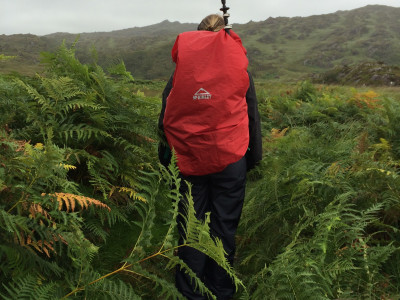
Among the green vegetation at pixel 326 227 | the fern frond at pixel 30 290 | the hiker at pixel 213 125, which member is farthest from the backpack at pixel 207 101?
the fern frond at pixel 30 290

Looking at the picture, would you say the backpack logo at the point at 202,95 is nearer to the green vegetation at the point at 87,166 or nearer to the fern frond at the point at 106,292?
the green vegetation at the point at 87,166

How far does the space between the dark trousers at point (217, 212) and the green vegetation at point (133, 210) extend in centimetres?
20

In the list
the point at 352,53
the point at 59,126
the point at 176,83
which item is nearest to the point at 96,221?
the point at 59,126

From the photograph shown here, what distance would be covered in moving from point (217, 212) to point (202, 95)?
1.11 m

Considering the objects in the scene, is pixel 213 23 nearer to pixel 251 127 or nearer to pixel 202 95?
pixel 202 95

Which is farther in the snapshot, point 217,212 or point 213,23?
point 217,212

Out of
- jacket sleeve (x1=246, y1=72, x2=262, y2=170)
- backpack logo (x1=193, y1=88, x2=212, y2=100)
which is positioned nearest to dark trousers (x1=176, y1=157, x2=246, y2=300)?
jacket sleeve (x1=246, y1=72, x2=262, y2=170)

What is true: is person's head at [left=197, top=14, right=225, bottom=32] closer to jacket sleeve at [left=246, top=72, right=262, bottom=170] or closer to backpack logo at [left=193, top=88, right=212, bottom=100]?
jacket sleeve at [left=246, top=72, right=262, bottom=170]

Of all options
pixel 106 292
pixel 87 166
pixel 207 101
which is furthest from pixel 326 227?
pixel 87 166

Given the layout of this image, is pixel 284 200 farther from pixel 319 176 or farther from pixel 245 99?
pixel 245 99

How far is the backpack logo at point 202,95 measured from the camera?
2.29 meters

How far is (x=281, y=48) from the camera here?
137 m

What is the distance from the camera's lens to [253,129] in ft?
9.14

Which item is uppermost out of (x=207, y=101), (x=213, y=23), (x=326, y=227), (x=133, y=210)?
(x=213, y=23)
